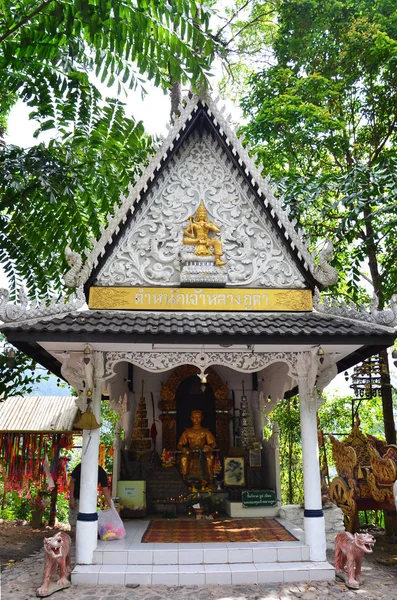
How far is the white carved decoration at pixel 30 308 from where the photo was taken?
21.4 feet

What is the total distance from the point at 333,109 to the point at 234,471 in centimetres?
926

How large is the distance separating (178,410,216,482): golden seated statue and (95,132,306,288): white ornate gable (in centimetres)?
378

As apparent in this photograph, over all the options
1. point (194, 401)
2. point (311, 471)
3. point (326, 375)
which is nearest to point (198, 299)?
point (326, 375)

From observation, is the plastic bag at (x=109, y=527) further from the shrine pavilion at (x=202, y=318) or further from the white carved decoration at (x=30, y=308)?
the white carved decoration at (x=30, y=308)

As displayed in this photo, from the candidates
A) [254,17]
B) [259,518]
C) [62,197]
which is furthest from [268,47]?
[259,518]

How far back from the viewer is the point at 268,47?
17047 mm

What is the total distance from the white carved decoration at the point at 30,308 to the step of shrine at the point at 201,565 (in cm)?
323

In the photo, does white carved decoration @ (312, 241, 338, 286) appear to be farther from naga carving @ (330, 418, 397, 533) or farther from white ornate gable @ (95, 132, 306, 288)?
naga carving @ (330, 418, 397, 533)

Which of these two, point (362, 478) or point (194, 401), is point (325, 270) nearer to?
point (362, 478)

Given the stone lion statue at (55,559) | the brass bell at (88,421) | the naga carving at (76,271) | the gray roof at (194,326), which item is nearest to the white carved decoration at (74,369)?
the brass bell at (88,421)

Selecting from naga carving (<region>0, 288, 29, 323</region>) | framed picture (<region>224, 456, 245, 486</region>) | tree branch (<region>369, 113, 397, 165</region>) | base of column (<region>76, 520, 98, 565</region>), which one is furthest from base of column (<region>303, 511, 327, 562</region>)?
tree branch (<region>369, 113, 397, 165</region>)

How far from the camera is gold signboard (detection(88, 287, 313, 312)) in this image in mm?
7414

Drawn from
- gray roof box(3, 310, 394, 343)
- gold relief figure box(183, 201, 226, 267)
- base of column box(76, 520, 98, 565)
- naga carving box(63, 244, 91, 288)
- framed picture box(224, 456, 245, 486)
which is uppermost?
gold relief figure box(183, 201, 226, 267)

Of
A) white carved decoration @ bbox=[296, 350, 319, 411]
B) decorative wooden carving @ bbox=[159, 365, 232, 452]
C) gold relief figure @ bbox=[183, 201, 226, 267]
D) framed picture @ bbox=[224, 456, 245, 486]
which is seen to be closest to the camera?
white carved decoration @ bbox=[296, 350, 319, 411]
